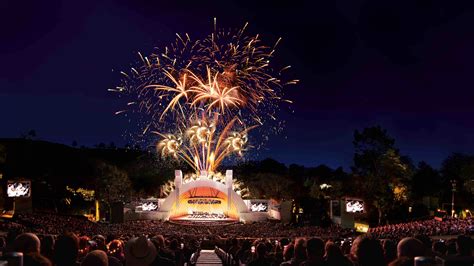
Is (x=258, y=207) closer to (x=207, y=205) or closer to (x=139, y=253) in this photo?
(x=207, y=205)

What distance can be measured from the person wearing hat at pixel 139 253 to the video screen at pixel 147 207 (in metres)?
48.7

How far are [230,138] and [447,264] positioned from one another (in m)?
50.0

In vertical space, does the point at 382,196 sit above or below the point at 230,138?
below

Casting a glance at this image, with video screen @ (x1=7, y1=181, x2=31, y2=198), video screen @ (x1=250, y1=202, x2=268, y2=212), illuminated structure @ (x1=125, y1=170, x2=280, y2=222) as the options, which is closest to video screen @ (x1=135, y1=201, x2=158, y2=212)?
illuminated structure @ (x1=125, y1=170, x2=280, y2=222)

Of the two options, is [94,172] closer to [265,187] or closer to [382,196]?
[265,187]

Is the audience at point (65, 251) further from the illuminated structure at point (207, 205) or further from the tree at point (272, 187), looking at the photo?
the tree at point (272, 187)

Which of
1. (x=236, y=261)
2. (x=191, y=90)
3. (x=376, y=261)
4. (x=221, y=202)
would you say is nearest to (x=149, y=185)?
(x=221, y=202)

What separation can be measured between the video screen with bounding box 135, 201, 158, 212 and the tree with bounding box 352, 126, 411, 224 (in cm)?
2286

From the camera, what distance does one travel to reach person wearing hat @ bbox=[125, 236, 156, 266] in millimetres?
6565

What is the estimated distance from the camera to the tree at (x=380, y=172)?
179 feet

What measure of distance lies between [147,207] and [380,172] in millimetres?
25986

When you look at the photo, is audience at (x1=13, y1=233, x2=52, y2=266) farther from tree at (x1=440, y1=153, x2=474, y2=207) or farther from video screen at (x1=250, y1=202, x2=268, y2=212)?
tree at (x1=440, y1=153, x2=474, y2=207)

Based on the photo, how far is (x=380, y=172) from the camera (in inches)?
2218

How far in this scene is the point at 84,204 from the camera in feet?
212
